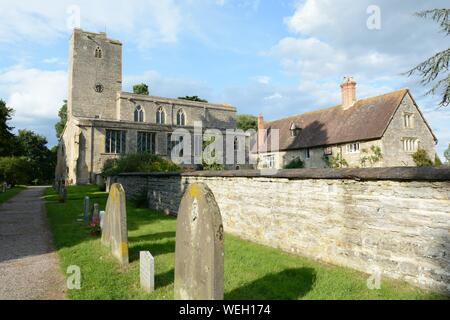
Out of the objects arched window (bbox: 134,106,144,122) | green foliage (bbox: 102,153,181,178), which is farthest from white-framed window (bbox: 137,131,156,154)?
→ green foliage (bbox: 102,153,181,178)

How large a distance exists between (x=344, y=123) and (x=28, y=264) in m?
29.2

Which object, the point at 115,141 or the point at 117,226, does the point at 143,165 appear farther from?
the point at 117,226

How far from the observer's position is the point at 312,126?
35406 millimetres

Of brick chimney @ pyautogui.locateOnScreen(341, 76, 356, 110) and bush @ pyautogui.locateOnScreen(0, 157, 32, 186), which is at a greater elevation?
brick chimney @ pyautogui.locateOnScreen(341, 76, 356, 110)

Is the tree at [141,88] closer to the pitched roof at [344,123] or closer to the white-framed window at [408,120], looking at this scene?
the pitched roof at [344,123]

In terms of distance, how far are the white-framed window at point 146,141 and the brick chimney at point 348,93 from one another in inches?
833

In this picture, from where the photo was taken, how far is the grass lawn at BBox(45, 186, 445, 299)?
16.5 feet

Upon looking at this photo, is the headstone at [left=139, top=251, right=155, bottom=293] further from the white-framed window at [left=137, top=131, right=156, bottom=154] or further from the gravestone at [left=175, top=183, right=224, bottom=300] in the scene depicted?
the white-framed window at [left=137, top=131, right=156, bottom=154]

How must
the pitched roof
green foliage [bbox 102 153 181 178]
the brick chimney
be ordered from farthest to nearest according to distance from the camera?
1. the brick chimney
2. the pitched roof
3. green foliage [bbox 102 153 181 178]

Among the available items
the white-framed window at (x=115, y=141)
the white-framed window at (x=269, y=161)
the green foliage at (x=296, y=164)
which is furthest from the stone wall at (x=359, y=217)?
the white-framed window at (x=115, y=141)

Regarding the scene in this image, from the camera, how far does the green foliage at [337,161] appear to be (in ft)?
94.7

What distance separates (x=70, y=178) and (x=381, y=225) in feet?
121

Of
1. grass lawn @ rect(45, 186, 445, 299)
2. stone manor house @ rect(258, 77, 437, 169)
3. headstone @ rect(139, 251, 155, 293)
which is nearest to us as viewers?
grass lawn @ rect(45, 186, 445, 299)

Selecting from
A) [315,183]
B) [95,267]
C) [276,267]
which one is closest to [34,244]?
[95,267]
